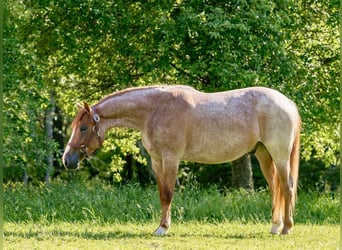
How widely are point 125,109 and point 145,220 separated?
2.21 metres

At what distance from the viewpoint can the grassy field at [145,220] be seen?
27.3 feet

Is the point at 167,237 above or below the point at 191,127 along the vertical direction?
below

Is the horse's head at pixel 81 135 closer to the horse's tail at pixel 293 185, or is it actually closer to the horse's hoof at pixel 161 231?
the horse's hoof at pixel 161 231

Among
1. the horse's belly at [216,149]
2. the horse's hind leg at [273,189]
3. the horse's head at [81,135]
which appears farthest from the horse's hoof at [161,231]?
the horse's hind leg at [273,189]

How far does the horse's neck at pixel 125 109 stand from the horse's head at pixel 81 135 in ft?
0.44

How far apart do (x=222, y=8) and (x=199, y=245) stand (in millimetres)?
6969

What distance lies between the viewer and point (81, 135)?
29.5 feet

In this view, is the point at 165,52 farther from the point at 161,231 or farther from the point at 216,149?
the point at 161,231

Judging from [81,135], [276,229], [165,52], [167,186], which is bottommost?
[276,229]

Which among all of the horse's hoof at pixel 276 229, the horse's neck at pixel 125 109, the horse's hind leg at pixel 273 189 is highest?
the horse's neck at pixel 125 109

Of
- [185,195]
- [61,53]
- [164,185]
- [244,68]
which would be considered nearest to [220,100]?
[164,185]

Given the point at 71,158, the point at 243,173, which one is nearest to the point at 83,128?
the point at 71,158

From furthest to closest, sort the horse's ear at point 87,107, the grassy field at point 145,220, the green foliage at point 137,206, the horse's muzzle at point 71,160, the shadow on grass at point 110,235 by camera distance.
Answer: the green foliage at point 137,206, the horse's muzzle at point 71,160, the horse's ear at point 87,107, the shadow on grass at point 110,235, the grassy field at point 145,220

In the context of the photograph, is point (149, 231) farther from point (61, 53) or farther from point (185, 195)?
point (61, 53)
